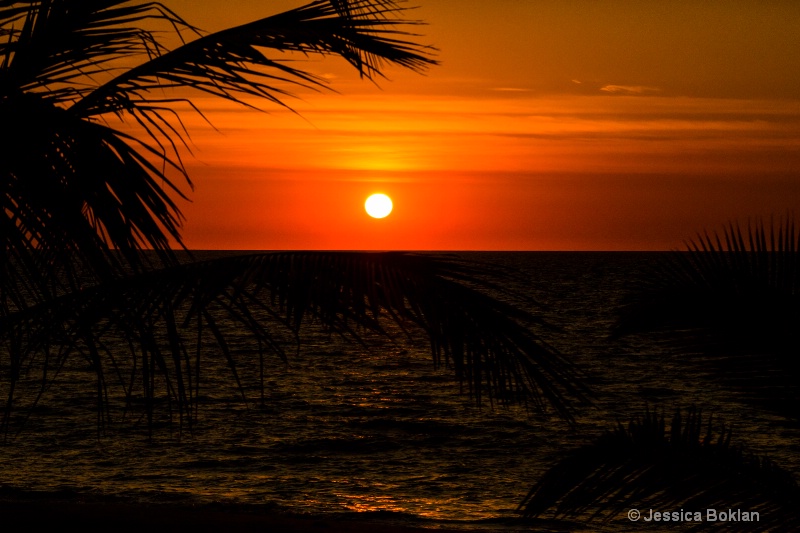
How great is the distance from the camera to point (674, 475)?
4.75 meters

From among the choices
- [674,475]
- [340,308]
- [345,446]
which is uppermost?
[340,308]

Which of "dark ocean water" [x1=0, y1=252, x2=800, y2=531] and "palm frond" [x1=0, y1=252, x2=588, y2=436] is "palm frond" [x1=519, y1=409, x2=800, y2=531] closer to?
"dark ocean water" [x1=0, y1=252, x2=800, y2=531]

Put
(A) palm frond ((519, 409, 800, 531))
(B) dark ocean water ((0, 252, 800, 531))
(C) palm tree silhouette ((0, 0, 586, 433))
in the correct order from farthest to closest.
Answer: (B) dark ocean water ((0, 252, 800, 531)) < (A) palm frond ((519, 409, 800, 531)) < (C) palm tree silhouette ((0, 0, 586, 433))

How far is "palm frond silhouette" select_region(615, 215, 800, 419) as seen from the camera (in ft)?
14.5

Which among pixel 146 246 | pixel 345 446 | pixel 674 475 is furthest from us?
pixel 345 446

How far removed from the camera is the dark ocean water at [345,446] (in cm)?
1550

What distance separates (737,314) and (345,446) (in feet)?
58.7

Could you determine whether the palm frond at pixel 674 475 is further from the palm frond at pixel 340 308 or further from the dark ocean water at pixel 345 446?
the palm frond at pixel 340 308

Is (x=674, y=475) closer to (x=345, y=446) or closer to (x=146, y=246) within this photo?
(x=146, y=246)

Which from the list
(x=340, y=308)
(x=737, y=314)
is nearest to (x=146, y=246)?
(x=340, y=308)

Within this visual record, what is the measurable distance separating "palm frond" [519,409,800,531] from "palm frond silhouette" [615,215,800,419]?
382 mm

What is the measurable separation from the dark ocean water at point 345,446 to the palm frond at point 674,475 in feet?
1.30

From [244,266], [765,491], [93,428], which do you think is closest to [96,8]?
[244,266]

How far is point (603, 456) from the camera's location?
15.5 feet
